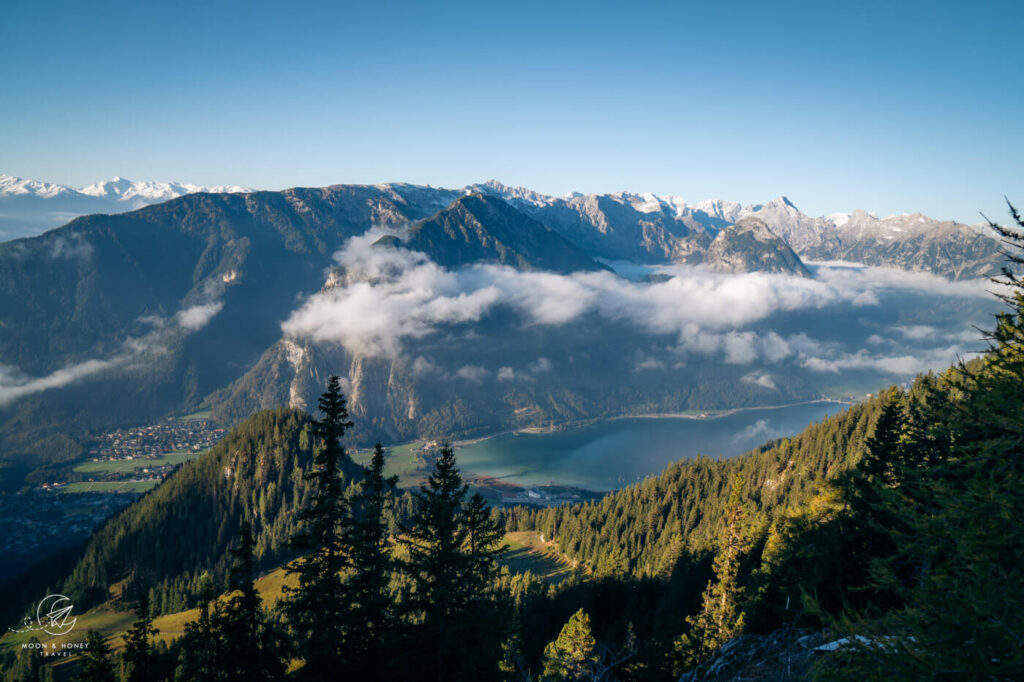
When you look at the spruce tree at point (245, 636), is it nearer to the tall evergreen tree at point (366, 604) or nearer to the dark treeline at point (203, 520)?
the tall evergreen tree at point (366, 604)

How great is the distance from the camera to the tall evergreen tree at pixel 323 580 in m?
21.2

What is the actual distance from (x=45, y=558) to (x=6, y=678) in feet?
270

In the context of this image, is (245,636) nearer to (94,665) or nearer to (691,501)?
(94,665)

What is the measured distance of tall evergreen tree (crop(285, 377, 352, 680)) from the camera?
21219mm

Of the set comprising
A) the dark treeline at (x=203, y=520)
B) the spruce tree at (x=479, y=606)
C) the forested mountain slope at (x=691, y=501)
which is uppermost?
the spruce tree at (x=479, y=606)

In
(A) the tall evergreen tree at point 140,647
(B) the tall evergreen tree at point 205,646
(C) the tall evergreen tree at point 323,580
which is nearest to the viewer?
(C) the tall evergreen tree at point 323,580

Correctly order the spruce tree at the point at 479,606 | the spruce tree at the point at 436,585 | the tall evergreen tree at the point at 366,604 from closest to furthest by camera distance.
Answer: the spruce tree at the point at 436,585 → the tall evergreen tree at the point at 366,604 → the spruce tree at the point at 479,606

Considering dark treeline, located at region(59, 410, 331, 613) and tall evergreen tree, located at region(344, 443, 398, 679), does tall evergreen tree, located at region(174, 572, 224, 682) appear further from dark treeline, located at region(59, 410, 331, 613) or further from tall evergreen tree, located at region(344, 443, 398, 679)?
dark treeline, located at region(59, 410, 331, 613)

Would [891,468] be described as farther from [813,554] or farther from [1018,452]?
[1018,452]

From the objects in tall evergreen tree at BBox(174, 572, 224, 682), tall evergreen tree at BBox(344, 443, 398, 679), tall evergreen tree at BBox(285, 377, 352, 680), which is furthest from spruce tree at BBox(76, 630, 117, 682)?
tall evergreen tree at BBox(344, 443, 398, 679)

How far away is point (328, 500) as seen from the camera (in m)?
21.9

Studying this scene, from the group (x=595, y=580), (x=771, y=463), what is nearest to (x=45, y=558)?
(x=595, y=580)

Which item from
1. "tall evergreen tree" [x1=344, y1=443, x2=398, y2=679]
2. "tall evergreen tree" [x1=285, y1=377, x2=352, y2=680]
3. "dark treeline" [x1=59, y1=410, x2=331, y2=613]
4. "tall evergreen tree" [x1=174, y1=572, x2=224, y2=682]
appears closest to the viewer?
"tall evergreen tree" [x1=285, y1=377, x2=352, y2=680]

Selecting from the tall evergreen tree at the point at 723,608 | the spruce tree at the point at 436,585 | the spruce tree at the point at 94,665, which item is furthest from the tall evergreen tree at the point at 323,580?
the tall evergreen tree at the point at 723,608
